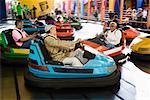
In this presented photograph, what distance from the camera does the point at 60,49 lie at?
332cm

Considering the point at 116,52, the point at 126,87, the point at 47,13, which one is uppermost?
the point at 47,13

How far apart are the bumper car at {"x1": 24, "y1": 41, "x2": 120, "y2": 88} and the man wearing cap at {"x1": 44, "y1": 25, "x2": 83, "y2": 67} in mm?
98

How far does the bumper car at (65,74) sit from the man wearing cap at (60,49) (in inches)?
3.9

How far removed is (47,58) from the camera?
3.27 m

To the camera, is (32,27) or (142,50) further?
(32,27)

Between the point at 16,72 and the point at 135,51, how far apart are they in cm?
208

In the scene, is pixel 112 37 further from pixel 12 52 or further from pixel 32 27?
pixel 32 27

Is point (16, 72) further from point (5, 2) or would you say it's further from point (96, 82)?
point (5, 2)

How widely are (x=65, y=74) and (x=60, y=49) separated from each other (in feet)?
1.24

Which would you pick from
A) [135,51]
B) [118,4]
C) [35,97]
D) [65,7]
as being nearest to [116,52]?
[135,51]

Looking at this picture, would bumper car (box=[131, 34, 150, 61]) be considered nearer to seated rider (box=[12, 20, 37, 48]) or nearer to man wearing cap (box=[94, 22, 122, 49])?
man wearing cap (box=[94, 22, 122, 49])

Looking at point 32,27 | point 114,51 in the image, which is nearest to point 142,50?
point 114,51

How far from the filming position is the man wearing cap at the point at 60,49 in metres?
3.21

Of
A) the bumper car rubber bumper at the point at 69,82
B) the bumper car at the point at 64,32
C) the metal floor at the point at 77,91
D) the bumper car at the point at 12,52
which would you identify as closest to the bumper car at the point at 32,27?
the bumper car at the point at 64,32
